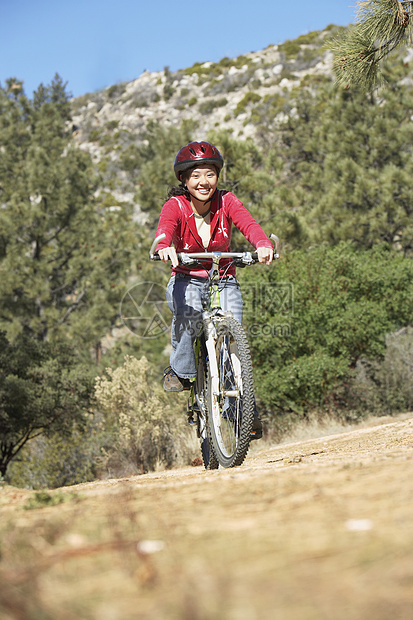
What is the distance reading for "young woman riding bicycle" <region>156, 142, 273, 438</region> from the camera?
4.79 metres

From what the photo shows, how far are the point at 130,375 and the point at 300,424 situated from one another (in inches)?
163

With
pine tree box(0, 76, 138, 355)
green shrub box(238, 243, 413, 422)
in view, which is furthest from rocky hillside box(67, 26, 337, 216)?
green shrub box(238, 243, 413, 422)

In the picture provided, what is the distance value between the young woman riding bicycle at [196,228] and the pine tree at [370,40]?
12.0 ft

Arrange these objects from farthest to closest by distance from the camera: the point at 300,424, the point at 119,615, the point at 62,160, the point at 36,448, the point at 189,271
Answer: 1. the point at 62,160
2. the point at 36,448
3. the point at 300,424
4. the point at 189,271
5. the point at 119,615

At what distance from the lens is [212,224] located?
4926mm

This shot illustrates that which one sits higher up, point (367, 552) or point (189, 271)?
point (189, 271)

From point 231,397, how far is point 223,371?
0.20 metres

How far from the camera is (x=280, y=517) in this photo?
1.83 metres

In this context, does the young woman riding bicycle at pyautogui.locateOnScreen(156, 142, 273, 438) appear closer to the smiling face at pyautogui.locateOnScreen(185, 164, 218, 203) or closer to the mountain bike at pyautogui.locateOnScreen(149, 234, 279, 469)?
the smiling face at pyautogui.locateOnScreen(185, 164, 218, 203)

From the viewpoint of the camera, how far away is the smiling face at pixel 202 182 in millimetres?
4852

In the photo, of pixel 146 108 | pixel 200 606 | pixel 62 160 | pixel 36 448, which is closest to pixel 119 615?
pixel 200 606

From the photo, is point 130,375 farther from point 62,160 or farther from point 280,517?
point 280,517

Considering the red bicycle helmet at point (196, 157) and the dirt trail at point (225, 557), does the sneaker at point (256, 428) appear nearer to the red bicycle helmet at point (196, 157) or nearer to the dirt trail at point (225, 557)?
the dirt trail at point (225, 557)

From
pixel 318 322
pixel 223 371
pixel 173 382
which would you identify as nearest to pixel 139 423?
pixel 318 322
